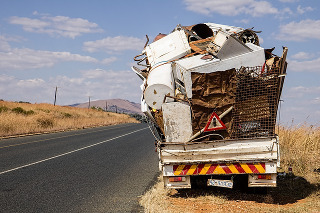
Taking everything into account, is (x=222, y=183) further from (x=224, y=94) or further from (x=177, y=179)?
(x=224, y=94)

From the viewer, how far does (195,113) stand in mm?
6246

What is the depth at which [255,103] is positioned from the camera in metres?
6.07

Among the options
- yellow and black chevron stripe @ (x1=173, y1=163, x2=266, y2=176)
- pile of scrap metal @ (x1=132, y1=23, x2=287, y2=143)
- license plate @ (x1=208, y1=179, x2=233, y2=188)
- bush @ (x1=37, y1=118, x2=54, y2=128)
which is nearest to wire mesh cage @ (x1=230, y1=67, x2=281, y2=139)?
pile of scrap metal @ (x1=132, y1=23, x2=287, y2=143)

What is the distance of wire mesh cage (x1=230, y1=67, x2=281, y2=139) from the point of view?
6.04m

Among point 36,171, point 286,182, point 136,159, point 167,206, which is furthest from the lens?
point 136,159

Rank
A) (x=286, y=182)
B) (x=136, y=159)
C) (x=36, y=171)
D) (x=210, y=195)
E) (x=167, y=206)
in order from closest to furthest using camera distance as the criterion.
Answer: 1. (x=167, y=206)
2. (x=210, y=195)
3. (x=286, y=182)
4. (x=36, y=171)
5. (x=136, y=159)

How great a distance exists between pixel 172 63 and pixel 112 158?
6599mm

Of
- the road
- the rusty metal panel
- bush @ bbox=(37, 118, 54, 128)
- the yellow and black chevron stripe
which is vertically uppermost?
the rusty metal panel

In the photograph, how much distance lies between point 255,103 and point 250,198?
6.03 ft

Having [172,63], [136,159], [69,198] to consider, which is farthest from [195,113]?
[136,159]

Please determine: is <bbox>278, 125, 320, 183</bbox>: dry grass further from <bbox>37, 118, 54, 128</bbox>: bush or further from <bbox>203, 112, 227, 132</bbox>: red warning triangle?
<bbox>37, 118, 54, 128</bbox>: bush

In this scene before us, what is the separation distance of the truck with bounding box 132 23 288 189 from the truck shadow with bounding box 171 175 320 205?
61 cm

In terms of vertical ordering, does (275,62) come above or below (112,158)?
above

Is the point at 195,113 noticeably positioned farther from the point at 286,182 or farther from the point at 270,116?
the point at 286,182
